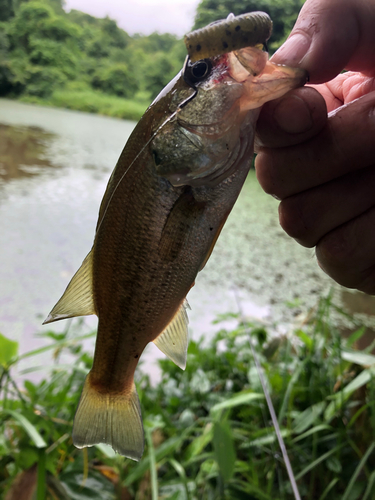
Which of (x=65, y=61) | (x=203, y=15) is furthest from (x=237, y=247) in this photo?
(x=65, y=61)

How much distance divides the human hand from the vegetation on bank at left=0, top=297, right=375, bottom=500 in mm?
795

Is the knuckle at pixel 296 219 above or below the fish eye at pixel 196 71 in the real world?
below

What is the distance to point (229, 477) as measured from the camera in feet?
4.08

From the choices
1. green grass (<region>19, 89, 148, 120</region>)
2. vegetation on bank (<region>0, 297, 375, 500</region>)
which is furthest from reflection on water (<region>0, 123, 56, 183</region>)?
green grass (<region>19, 89, 148, 120</region>)

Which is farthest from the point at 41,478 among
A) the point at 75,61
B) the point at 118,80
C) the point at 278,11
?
the point at 75,61

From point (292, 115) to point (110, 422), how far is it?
0.79 m

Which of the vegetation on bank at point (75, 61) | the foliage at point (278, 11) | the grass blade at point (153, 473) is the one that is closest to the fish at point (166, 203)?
the grass blade at point (153, 473)

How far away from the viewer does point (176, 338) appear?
867 mm

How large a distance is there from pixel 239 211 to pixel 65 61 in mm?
17712

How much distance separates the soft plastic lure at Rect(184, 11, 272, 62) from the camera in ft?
1.88

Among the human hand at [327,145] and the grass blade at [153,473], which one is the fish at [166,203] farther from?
the grass blade at [153,473]

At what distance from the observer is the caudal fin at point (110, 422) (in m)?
0.79

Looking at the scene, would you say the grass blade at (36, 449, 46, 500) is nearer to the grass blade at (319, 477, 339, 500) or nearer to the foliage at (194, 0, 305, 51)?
the grass blade at (319, 477, 339, 500)

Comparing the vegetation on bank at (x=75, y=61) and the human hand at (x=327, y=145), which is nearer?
the human hand at (x=327, y=145)
